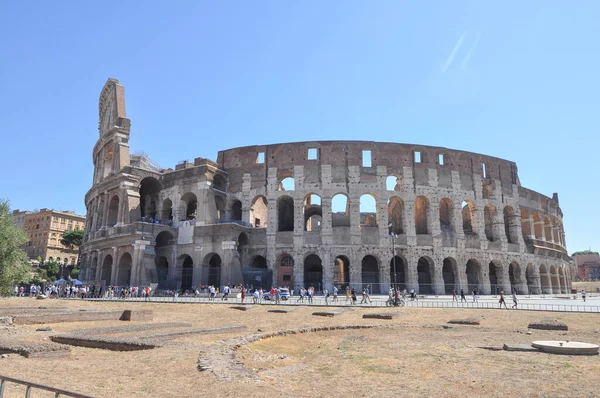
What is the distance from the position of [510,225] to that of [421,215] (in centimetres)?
1005

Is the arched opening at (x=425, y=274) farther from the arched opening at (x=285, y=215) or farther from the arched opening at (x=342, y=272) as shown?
the arched opening at (x=285, y=215)

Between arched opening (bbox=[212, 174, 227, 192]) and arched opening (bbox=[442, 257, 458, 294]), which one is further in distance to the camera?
arched opening (bbox=[212, 174, 227, 192])

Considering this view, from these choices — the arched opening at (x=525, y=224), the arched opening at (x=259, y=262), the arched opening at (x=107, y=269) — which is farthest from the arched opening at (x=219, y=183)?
the arched opening at (x=525, y=224)

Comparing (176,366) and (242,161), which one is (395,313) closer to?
(176,366)

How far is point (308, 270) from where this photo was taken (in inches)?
1658

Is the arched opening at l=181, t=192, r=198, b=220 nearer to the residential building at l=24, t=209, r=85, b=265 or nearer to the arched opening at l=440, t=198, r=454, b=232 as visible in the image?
the arched opening at l=440, t=198, r=454, b=232

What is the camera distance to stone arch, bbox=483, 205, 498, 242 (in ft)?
141

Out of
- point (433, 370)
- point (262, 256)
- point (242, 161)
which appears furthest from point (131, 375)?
point (242, 161)

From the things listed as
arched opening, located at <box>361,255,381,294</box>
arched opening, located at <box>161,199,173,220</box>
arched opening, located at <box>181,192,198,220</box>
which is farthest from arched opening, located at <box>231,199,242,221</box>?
arched opening, located at <box>361,255,381,294</box>

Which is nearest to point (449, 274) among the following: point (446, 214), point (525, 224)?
point (446, 214)

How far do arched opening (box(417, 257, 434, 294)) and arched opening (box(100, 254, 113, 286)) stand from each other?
29919 mm

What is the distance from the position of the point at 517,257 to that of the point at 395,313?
2875 centimetres

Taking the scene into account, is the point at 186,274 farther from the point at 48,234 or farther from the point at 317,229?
the point at 48,234

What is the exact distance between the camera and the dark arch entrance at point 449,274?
39581mm
